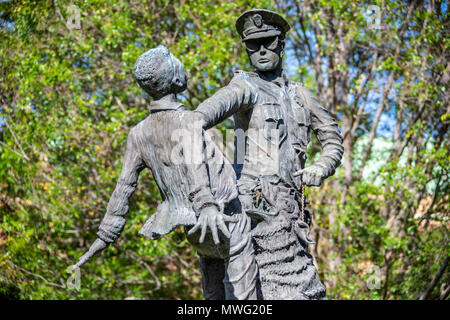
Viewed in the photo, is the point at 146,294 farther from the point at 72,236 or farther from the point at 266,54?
the point at 266,54

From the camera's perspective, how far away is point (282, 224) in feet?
18.1

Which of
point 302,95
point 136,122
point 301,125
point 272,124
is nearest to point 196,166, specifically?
point 272,124

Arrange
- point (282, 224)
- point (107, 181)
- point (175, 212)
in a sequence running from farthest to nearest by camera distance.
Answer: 1. point (107, 181)
2. point (282, 224)
3. point (175, 212)

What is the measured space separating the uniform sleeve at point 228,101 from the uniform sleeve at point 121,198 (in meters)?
0.57

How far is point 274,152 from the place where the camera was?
562 cm

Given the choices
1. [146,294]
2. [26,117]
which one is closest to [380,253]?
[146,294]

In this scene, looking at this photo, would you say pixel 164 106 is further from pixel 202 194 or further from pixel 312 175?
pixel 312 175

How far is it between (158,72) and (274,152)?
1.18 meters

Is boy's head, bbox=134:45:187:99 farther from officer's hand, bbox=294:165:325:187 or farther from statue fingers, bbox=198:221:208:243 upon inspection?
officer's hand, bbox=294:165:325:187

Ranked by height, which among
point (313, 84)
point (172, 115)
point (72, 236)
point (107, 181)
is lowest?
point (72, 236)

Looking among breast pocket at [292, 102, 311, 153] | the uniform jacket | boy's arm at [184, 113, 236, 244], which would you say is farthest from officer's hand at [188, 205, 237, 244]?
breast pocket at [292, 102, 311, 153]

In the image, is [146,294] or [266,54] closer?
[266,54]

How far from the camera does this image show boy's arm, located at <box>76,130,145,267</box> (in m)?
5.15

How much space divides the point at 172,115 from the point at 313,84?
35.8 feet
